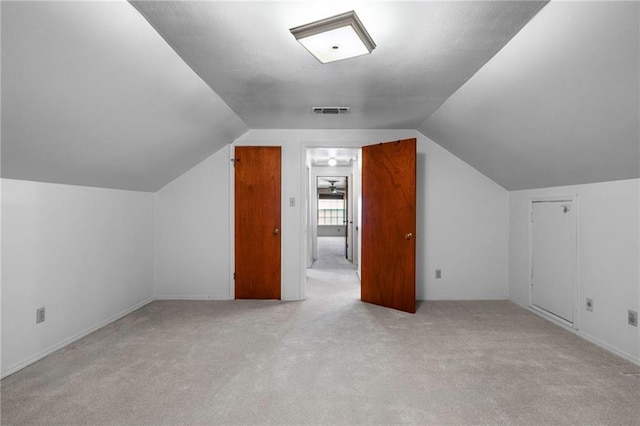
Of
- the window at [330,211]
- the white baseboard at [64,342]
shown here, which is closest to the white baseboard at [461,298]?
the white baseboard at [64,342]

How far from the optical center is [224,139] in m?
4.04

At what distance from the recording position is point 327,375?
229 centimetres

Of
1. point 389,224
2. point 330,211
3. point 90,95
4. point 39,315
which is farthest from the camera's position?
point 330,211

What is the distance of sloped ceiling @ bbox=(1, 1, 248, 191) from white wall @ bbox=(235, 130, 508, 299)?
1.20 meters

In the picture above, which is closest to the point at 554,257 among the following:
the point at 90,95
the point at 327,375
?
the point at 327,375

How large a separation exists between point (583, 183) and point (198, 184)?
4048mm

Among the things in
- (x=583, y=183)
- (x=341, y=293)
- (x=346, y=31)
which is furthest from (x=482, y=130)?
(x=341, y=293)

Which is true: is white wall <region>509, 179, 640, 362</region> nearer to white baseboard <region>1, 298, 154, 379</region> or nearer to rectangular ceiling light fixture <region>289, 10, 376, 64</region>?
rectangular ceiling light fixture <region>289, 10, 376, 64</region>

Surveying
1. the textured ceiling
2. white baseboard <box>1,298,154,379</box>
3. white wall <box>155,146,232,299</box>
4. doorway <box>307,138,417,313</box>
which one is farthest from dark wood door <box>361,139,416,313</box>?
white baseboard <box>1,298,154,379</box>

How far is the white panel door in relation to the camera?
3.16 metres

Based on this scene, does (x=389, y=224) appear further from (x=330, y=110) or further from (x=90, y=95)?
(x=90, y=95)

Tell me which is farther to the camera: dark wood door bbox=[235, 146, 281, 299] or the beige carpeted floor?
dark wood door bbox=[235, 146, 281, 299]

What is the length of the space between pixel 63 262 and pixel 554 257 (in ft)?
14.7

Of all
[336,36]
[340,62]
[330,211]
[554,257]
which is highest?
[340,62]
